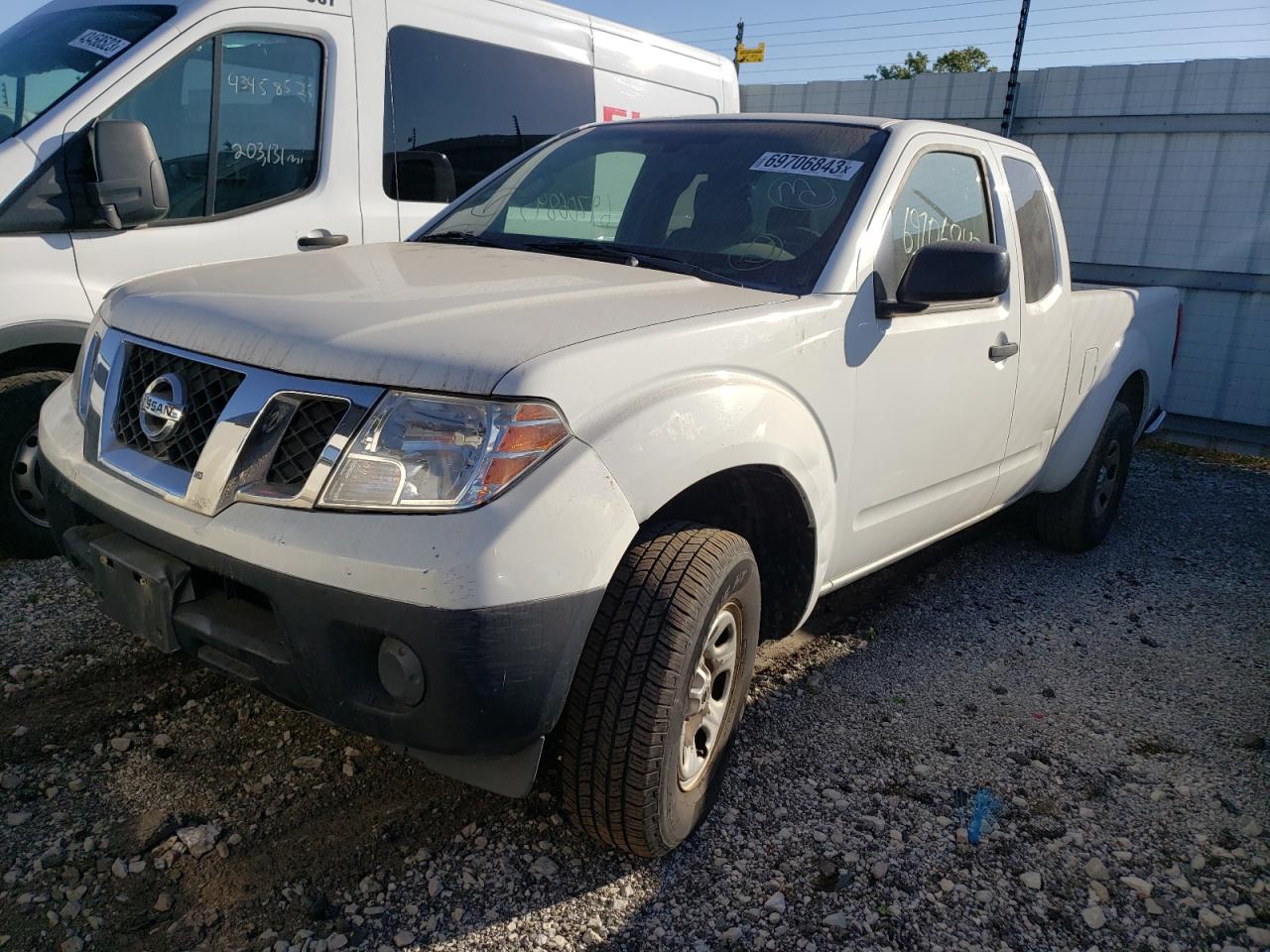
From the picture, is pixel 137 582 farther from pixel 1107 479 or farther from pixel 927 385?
pixel 1107 479

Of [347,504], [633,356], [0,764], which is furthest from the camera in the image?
[0,764]

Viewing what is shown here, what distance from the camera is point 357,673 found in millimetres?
1859

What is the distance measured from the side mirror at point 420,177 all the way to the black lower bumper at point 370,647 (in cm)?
295

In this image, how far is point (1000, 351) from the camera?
3.40 metres

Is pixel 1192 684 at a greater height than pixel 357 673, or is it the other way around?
pixel 357 673

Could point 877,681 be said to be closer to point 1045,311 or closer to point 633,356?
point 1045,311

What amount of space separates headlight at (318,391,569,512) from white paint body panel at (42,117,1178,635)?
37mm

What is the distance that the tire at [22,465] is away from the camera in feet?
11.7

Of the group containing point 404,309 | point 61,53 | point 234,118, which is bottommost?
point 404,309

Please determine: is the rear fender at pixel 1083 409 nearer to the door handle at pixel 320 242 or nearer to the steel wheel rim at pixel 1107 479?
the steel wheel rim at pixel 1107 479

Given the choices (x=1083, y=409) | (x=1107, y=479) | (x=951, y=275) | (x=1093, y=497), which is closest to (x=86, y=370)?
(x=951, y=275)

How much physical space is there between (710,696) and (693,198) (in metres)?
1.53

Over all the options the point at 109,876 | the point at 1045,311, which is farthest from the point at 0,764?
the point at 1045,311

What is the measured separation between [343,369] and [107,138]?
2171 millimetres
